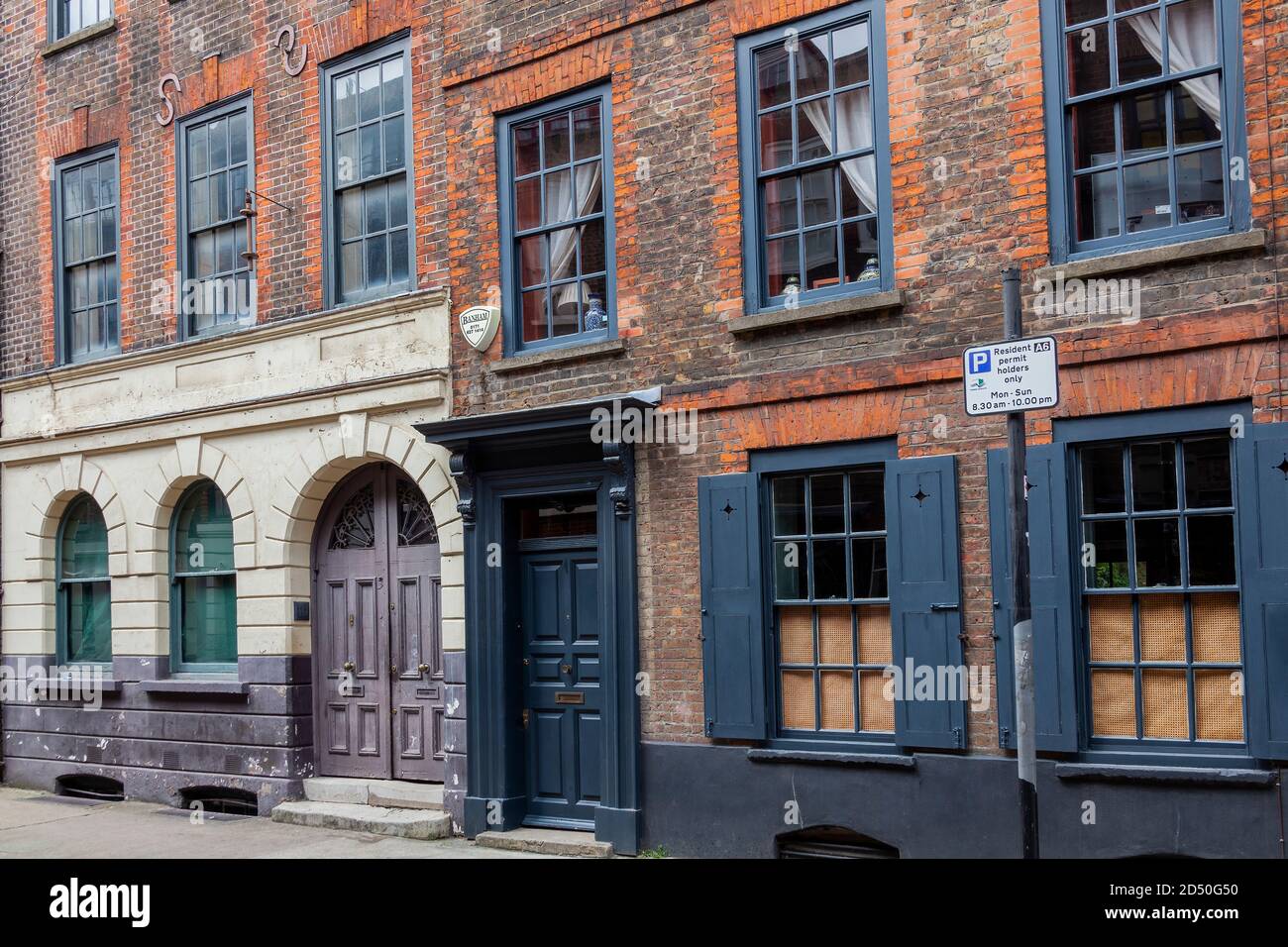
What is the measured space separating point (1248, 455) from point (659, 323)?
4.48 meters

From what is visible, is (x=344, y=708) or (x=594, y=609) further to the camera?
(x=344, y=708)

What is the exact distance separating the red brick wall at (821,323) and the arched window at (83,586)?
231 inches

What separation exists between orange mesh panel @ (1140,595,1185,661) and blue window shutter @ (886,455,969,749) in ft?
3.81

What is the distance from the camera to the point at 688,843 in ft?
32.9

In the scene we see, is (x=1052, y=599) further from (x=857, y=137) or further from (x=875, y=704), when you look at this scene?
(x=857, y=137)

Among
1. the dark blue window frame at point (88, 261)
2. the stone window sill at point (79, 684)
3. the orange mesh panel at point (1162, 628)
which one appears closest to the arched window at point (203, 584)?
the stone window sill at point (79, 684)

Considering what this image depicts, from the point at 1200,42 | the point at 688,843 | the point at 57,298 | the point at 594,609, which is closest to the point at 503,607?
the point at 594,609

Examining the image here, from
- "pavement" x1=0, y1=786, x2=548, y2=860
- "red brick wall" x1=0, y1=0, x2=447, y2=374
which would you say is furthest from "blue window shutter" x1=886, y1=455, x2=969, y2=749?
"red brick wall" x1=0, y1=0, x2=447, y2=374

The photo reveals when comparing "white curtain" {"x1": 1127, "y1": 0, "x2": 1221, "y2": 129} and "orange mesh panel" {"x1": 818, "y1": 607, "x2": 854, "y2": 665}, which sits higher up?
"white curtain" {"x1": 1127, "y1": 0, "x2": 1221, "y2": 129}

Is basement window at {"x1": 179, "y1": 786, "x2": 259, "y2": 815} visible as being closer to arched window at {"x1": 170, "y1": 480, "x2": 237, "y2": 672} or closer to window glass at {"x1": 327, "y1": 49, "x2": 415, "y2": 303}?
arched window at {"x1": 170, "y1": 480, "x2": 237, "y2": 672}

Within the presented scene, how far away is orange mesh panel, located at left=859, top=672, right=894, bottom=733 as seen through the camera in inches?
368

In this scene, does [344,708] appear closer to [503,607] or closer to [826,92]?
[503,607]

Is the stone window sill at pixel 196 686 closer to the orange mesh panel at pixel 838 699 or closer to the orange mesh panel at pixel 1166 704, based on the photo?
→ the orange mesh panel at pixel 838 699

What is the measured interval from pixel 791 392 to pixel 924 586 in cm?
174
